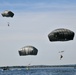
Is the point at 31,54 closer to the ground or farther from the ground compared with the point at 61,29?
closer to the ground

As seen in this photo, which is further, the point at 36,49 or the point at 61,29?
the point at 36,49

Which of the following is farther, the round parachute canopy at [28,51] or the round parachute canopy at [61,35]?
the round parachute canopy at [28,51]

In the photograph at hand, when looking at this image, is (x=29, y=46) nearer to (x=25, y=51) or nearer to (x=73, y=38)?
(x=25, y=51)

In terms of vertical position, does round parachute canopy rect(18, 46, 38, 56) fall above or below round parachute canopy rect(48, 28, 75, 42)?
below

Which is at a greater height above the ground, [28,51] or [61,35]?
[61,35]

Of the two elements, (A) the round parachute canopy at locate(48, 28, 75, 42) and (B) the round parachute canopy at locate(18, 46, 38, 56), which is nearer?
(A) the round parachute canopy at locate(48, 28, 75, 42)

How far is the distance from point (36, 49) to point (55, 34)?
41.5ft

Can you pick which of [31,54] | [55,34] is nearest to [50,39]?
[55,34]

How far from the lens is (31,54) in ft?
264

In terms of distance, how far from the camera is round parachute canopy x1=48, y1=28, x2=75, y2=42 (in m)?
69.4

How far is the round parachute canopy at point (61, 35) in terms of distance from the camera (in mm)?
69375

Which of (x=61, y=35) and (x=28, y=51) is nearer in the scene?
(x=61, y=35)

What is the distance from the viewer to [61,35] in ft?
229

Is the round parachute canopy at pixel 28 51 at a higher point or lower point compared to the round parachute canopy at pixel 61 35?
lower
